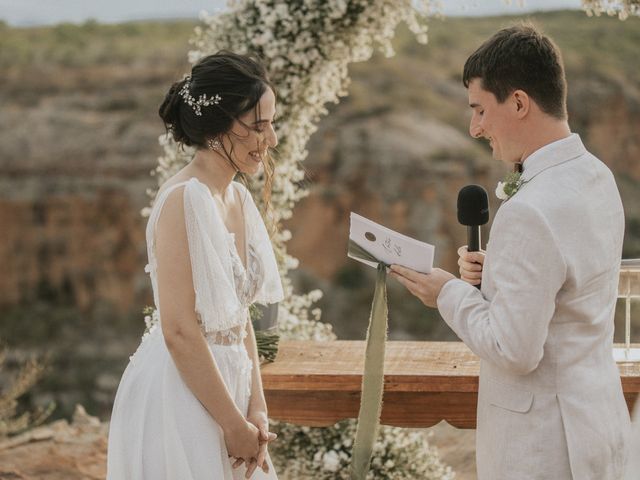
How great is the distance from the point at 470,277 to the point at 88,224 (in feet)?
56.5

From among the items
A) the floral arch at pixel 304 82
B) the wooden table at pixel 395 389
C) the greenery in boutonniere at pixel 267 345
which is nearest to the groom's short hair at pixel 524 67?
the wooden table at pixel 395 389

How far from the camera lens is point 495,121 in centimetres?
199

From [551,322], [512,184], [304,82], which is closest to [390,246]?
[512,184]

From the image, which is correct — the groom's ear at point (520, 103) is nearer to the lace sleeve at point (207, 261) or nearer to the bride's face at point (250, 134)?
the bride's face at point (250, 134)

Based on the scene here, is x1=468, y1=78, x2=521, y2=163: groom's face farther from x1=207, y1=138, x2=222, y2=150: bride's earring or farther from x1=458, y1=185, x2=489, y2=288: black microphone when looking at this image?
x1=207, y1=138, x2=222, y2=150: bride's earring

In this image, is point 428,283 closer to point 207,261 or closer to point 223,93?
point 207,261

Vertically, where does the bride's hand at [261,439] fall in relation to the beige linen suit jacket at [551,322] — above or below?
below

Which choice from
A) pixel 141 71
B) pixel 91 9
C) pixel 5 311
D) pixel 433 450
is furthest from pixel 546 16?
pixel 433 450

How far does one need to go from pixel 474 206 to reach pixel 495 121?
288 mm

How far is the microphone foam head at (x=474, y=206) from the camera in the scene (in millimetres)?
2213

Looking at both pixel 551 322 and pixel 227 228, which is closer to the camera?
pixel 551 322

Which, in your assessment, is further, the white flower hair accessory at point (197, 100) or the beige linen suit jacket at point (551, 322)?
the white flower hair accessory at point (197, 100)

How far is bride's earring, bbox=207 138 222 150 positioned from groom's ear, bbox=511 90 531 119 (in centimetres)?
72

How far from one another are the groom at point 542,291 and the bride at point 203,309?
54 cm
